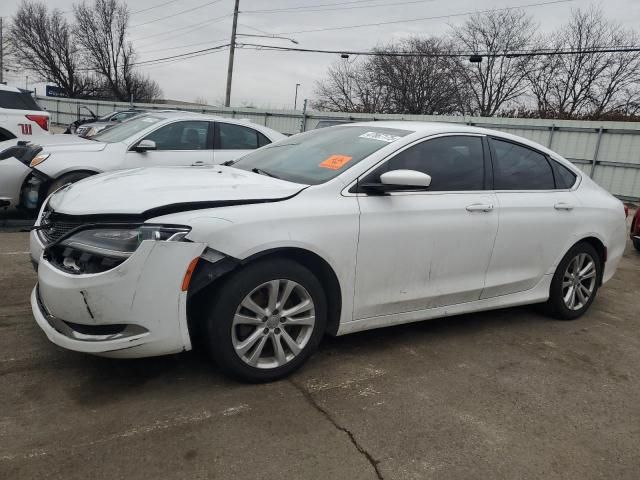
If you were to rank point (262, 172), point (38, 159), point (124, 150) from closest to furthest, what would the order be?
point (262, 172), point (38, 159), point (124, 150)

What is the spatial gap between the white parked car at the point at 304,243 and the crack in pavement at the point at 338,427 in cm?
16

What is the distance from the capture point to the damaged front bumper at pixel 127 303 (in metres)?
2.59

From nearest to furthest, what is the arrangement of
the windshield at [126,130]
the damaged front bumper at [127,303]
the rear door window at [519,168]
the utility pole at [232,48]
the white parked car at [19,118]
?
the damaged front bumper at [127,303] < the rear door window at [519,168] < the windshield at [126,130] < the white parked car at [19,118] < the utility pole at [232,48]

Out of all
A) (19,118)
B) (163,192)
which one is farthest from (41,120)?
(163,192)

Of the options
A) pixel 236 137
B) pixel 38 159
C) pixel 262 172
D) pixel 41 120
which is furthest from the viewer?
pixel 41 120

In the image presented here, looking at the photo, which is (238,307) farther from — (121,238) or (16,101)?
(16,101)

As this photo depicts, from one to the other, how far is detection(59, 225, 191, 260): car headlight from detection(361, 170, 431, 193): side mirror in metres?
1.21

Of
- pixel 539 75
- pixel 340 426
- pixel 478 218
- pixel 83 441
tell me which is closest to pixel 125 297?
pixel 83 441

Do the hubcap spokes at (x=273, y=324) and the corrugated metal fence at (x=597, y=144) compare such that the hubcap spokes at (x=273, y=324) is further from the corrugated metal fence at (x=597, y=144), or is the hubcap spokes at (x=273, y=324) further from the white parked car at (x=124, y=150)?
the corrugated metal fence at (x=597, y=144)

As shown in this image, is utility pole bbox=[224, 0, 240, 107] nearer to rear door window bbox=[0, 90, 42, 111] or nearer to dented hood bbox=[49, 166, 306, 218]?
rear door window bbox=[0, 90, 42, 111]

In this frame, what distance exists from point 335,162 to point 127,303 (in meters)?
1.59

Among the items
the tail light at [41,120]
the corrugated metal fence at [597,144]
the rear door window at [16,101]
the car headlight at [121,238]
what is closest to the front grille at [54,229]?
the car headlight at [121,238]

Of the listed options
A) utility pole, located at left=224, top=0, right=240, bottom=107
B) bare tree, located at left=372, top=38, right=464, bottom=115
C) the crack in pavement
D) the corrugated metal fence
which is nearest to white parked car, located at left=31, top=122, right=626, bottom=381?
the crack in pavement

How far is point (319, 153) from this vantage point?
147 inches
